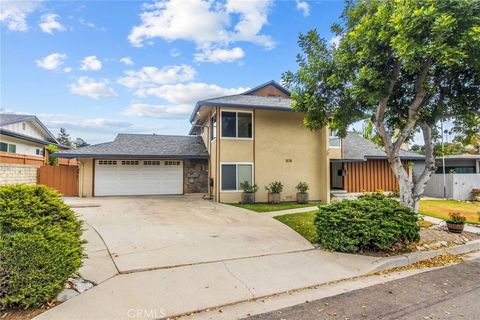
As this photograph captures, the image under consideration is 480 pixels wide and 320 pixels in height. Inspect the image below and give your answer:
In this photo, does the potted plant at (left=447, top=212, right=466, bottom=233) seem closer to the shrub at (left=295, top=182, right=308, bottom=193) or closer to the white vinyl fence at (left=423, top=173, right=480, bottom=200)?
the shrub at (left=295, top=182, right=308, bottom=193)

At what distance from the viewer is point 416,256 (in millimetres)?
6145

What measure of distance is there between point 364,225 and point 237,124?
9.07m

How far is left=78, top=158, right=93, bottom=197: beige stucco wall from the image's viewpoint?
15.5m

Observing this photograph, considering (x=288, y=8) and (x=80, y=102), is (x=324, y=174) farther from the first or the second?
(x=80, y=102)

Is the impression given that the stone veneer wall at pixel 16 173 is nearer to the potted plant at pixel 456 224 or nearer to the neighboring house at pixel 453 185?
the potted plant at pixel 456 224

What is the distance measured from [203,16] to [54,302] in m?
10.1

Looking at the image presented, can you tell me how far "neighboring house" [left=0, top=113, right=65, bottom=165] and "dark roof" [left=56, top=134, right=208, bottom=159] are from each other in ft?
13.9

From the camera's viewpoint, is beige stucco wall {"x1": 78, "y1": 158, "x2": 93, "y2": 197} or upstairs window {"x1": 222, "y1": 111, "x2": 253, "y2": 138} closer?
upstairs window {"x1": 222, "y1": 111, "x2": 253, "y2": 138}

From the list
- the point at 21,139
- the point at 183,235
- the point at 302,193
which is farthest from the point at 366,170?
the point at 21,139

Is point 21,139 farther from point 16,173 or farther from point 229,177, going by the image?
point 229,177

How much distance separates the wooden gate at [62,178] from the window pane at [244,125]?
403 inches

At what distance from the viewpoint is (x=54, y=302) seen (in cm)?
367

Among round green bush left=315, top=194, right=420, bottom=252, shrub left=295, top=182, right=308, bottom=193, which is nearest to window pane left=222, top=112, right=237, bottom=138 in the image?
shrub left=295, top=182, right=308, bottom=193

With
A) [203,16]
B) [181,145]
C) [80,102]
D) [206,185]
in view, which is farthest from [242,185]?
[80,102]
